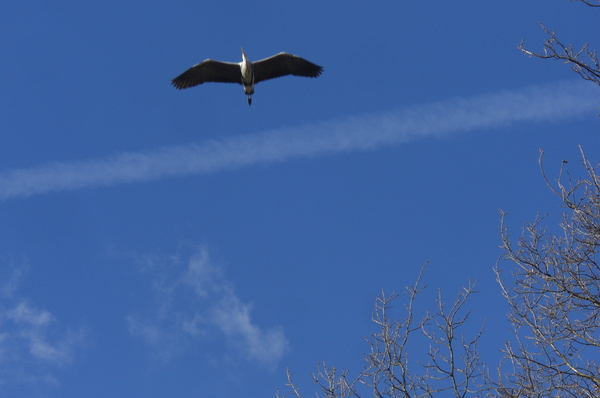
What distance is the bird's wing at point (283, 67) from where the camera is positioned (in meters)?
13.6

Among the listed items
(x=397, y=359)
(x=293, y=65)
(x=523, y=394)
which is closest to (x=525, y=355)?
(x=523, y=394)

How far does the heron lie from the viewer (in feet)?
44.7

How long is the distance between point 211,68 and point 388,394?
10639 mm

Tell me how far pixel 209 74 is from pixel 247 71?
1140mm

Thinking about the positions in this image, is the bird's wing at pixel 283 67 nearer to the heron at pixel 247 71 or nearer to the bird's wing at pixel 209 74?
the heron at pixel 247 71

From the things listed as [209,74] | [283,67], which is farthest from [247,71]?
[209,74]

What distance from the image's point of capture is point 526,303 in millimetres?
5977

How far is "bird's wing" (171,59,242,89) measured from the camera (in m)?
13.6

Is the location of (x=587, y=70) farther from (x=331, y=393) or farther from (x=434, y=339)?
(x=331, y=393)

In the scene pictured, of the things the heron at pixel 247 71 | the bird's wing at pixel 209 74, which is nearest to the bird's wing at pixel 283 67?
the heron at pixel 247 71

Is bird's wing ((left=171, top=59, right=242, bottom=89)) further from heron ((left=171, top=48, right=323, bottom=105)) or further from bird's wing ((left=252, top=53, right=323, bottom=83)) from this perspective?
bird's wing ((left=252, top=53, right=323, bottom=83))

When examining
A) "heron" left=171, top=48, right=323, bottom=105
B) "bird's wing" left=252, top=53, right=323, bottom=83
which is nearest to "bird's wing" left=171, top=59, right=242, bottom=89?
"heron" left=171, top=48, right=323, bottom=105

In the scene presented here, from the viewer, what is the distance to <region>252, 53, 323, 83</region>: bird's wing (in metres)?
13.6

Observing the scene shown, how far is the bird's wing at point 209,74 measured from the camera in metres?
13.6
